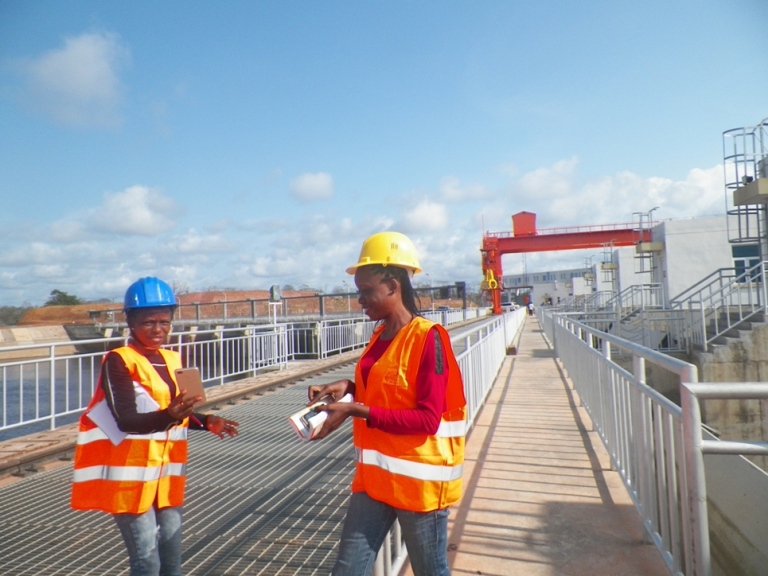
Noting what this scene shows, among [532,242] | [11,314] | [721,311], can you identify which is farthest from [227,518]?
[11,314]

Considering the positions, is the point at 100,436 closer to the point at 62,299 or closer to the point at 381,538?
the point at 381,538

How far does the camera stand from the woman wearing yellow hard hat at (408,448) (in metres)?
1.79

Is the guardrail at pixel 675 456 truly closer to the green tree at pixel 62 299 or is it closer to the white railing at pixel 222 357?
the white railing at pixel 222 357

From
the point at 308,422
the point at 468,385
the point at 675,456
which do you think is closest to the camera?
the point at 308,422

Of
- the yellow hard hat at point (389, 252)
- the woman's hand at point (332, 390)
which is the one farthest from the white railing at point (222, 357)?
the yellow hard hat at point (389, 252)

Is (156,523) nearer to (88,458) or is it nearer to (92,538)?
(88,458)

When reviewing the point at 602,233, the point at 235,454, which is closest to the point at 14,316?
the point at 602,233

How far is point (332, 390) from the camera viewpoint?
6.88 ft

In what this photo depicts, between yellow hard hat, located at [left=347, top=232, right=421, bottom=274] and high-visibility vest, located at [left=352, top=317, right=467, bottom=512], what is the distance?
0.25 meters

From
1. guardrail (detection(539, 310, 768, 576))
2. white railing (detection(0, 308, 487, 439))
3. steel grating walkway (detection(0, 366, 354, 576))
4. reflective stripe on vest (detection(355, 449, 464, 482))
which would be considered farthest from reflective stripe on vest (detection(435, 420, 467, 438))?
white railing (detection(0, 308, 487, 439))

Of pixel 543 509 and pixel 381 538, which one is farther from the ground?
pixel 381 538

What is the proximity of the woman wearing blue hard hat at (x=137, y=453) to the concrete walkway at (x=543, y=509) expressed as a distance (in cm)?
162

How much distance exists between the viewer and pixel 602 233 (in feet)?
97.4

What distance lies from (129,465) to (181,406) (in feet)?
1.06
